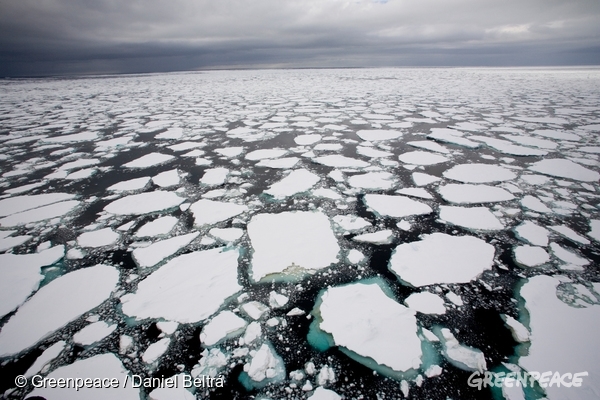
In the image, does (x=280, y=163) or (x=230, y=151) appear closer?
(x=280, y=163)

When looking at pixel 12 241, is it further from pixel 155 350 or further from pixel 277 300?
pixel 277 300

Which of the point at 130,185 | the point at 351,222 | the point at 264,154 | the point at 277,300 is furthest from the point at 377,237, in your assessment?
the point at 130,185

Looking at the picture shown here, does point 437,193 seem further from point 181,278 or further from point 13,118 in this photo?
point 13,118

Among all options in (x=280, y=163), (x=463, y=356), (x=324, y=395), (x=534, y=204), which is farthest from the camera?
(x=280, y=163)

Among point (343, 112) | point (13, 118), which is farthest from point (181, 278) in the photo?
point (13, 118)

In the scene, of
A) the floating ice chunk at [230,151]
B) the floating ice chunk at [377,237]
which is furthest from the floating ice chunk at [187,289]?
the floating ice chunk at [230,151]

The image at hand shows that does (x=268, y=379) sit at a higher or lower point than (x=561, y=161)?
lower
